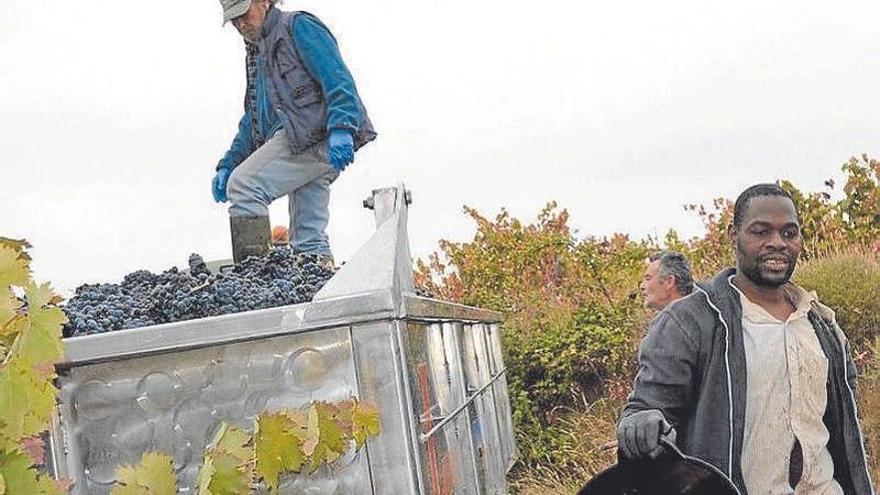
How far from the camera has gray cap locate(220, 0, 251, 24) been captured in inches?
239

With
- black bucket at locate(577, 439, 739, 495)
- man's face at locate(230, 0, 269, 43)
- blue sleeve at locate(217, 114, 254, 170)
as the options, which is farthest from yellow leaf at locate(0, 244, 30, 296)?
blue sleeve at locate(217, 114, 254, 170)

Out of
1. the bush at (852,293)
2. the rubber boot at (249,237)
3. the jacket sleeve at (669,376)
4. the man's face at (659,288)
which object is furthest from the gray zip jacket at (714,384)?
the bush at (852,293)

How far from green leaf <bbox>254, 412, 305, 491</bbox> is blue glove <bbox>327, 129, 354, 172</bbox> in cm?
338

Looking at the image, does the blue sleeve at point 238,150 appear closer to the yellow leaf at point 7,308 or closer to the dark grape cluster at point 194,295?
the dark grape cluster at point 194,295

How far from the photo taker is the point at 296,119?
A: 6.05m

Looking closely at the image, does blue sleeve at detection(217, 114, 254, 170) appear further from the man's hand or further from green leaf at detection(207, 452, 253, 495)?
green leaf at detection(207, 452, 253, 495)

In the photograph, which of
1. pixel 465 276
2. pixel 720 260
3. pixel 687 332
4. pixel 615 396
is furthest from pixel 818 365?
pixel 465 276

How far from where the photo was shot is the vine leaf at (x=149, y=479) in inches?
80.8

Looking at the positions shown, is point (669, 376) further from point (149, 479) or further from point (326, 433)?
point (149, 479)

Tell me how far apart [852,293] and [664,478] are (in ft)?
28.5

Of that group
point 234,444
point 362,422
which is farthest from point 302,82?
point 234,444

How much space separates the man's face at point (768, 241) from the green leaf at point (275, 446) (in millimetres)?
2054

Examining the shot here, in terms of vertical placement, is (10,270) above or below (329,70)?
below

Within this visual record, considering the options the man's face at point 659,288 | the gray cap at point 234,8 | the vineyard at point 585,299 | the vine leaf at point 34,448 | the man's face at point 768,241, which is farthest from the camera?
the vineyard at point 585,299
